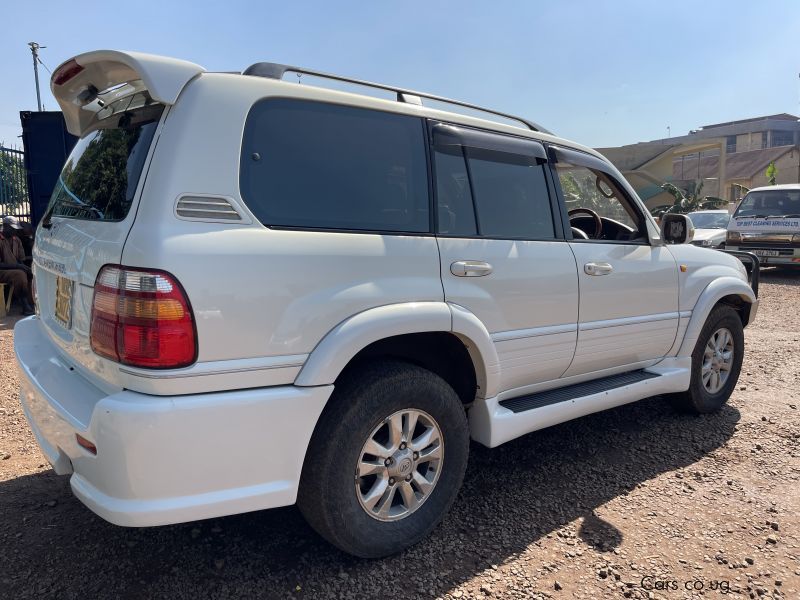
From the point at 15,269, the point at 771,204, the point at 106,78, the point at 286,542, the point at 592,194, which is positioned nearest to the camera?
the point at 106,78

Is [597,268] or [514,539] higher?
[597,268]

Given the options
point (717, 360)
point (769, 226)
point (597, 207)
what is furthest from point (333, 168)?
point (769, 226)

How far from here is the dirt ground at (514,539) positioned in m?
2.47

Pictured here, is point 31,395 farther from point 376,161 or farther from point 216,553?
point 376,161

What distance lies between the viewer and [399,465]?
2588 mm

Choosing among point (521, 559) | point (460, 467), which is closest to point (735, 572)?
point (521, 559)

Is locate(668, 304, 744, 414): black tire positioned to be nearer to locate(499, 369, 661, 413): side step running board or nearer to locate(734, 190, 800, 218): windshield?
locate(499, 369, 661, 413): side step running board

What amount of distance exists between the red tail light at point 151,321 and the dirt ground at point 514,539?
343mm

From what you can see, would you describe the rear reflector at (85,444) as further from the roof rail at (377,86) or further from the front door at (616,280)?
the front door at (616,280)

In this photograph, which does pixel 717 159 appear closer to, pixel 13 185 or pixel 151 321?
pixel 13 185

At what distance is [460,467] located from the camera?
280 centimetres

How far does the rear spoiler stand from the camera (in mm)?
2182

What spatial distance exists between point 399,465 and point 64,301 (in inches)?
61.7

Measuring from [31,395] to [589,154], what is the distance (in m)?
3.34
